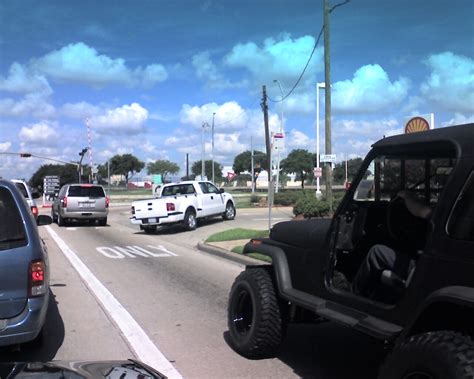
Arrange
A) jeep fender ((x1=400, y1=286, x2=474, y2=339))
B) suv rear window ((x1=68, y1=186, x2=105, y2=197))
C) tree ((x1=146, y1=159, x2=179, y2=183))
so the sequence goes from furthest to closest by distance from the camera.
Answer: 1. tree ((x1=146, y1=159, x2=179, y2=183))
2. suv rear window ((x1=68, y1=186, x2=105, y2=197))
3. jeep fender ((x1=400, y1=286, x2=474, y2=339))

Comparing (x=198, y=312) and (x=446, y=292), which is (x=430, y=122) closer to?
(x=198, y=312)

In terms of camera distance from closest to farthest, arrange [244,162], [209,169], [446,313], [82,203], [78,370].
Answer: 1. [78,370]
2. [446,313]
3. [82,203]
4. [244,162]
5. [209,169]

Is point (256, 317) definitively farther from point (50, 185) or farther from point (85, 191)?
point (50, 185)

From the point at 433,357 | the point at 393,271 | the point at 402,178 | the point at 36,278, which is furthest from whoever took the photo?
the point at 36,278

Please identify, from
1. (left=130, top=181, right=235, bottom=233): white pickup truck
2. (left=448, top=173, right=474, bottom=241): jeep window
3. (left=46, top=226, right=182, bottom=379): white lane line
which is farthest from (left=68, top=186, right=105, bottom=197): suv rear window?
(left=448, top=173, right=474, bottom=241): jeep window

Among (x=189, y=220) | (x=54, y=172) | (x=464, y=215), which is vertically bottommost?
(x=189, y=220)

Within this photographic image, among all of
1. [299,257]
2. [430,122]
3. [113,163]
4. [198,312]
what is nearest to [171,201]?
[430,122]

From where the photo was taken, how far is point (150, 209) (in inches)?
763

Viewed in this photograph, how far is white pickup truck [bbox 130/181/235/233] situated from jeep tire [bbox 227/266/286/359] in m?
13.9

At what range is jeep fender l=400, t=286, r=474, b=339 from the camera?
2.96 metres

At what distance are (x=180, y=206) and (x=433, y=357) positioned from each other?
660 inches

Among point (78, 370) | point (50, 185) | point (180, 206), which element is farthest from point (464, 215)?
point (50, 185)

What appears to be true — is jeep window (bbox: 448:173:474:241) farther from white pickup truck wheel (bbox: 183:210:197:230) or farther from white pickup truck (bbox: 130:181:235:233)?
white pickup truck wheel (bbox: 183:210:197:230)

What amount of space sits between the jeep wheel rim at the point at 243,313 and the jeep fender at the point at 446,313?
2329 millimetres
